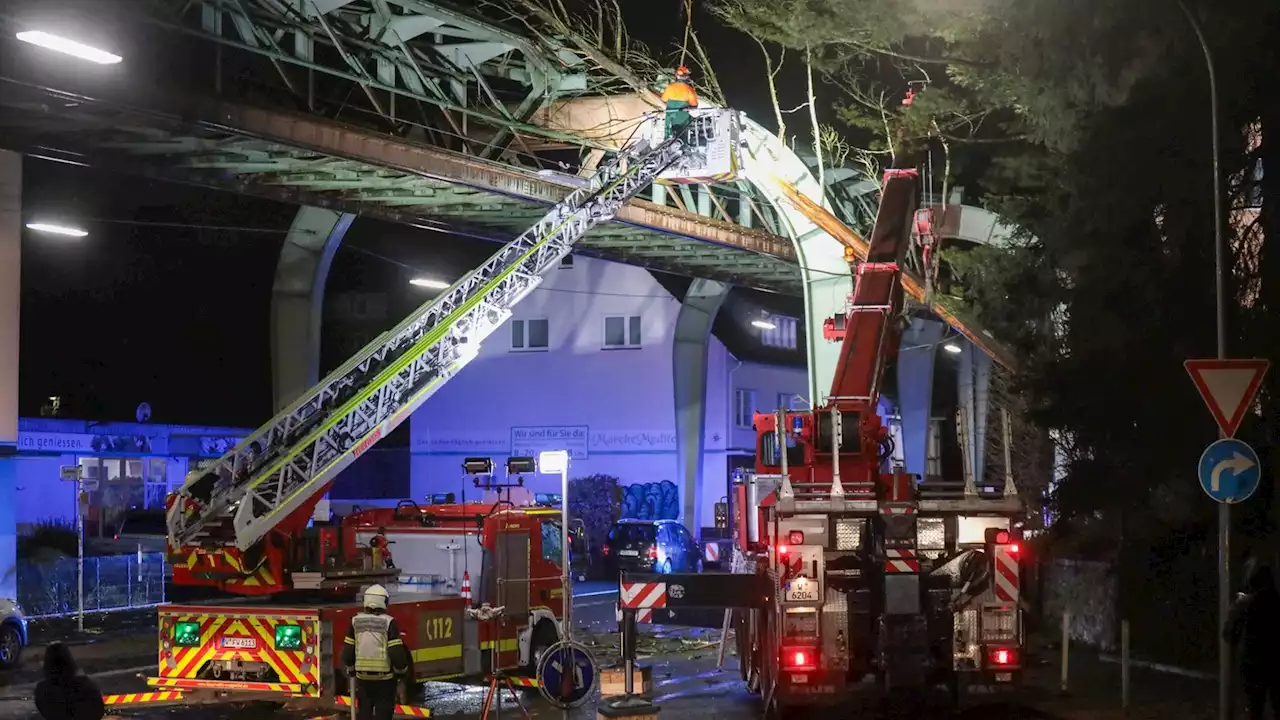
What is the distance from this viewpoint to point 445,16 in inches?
896

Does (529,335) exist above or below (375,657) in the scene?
above

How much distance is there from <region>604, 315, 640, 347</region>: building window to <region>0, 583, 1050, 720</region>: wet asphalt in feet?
76.7

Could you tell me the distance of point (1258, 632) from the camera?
39.8ft

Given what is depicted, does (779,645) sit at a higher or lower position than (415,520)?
lower

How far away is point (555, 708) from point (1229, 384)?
7.82 meters

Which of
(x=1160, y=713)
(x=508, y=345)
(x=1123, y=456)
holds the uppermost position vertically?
(x=508, y=345)

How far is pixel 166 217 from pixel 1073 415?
29.3 meters

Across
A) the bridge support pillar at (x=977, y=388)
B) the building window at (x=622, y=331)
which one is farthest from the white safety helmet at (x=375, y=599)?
the building window at (x=622, y=331)

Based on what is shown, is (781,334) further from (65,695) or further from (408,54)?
(65,695)

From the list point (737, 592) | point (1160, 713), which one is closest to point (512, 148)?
point (737, 592)

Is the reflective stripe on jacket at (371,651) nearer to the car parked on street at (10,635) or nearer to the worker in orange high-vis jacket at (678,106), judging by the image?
the car parked on street at (10,635)

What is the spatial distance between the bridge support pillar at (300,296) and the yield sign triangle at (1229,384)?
1984cm

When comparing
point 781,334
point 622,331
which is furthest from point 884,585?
point 781,334

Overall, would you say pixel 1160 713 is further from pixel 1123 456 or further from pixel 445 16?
pixel 445 16
